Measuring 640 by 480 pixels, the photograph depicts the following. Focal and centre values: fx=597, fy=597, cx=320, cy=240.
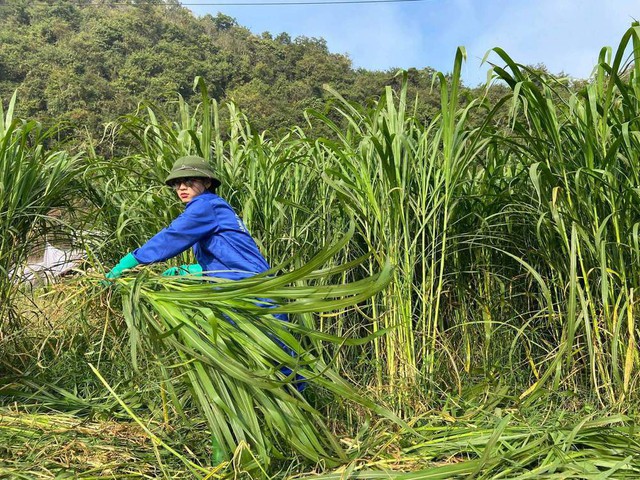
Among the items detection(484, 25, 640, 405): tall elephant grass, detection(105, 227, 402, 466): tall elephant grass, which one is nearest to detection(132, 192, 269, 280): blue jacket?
detection(105, 227, 402, 466): tall elephant grass

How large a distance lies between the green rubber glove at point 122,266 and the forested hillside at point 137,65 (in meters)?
15.0

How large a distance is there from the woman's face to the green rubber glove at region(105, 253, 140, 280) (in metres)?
0.34

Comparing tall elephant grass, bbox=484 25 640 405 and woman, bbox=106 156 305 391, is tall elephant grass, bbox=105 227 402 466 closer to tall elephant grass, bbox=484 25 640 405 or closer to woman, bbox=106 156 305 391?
woman, bbox=106 156 305 391

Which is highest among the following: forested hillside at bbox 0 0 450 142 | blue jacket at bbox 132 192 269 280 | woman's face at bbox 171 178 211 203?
forested hillside at bbox 0 0 450 142

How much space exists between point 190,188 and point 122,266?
1.37 feet

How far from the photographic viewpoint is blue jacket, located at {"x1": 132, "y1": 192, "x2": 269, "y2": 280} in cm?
197

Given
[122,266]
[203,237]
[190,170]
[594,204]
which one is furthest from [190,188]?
[594,204]

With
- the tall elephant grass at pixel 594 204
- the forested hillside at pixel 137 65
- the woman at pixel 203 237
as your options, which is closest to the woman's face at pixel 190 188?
the woman at pixel 203 237

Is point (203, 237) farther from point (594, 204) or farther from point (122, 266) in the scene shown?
point (594, 204)

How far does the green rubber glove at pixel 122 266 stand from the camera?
1821 mm

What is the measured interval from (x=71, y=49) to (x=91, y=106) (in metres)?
13.8

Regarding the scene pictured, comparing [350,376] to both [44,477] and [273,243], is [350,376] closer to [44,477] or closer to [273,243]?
[273,243]

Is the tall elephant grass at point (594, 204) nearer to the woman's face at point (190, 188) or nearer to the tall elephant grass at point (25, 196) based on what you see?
the woman's face at point (190, 188)

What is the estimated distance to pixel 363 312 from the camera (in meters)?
2.18
